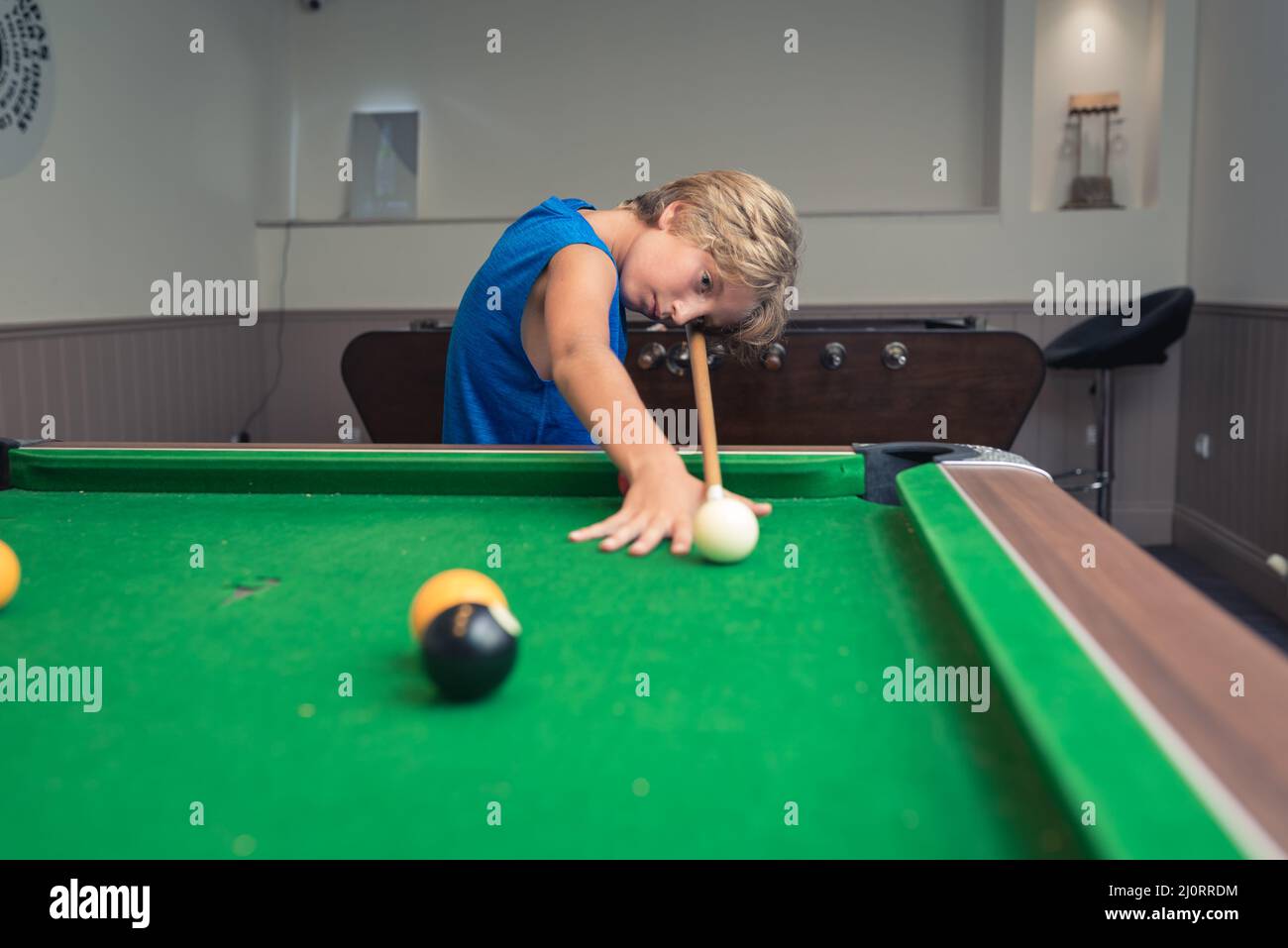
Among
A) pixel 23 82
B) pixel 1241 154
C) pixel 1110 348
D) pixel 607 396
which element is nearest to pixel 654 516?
pixel 607 396

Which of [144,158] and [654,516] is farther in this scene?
[144,158]

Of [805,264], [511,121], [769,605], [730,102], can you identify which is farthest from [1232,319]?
[769,605]

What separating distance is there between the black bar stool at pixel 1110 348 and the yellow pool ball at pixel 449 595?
361cm

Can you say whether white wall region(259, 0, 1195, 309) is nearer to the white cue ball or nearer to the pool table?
the pool table

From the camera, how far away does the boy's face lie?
1.79m

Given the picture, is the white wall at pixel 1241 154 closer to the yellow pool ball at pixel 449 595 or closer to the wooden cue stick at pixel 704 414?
the wooden cue stick at pixel 704 414

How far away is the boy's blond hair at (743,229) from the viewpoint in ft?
5.77

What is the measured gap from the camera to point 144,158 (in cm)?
413

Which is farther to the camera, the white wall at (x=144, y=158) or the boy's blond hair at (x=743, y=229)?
the white wall at (x=144, y=158)

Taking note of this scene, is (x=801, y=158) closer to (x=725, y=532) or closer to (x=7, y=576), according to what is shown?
(x=725, y=532)

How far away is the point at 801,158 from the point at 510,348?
349 centimetres

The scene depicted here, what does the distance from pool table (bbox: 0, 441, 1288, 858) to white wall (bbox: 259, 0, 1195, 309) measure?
357cm

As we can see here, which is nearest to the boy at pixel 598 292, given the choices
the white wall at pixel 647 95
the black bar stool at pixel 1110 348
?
the black bar stool at pixel 1110 348

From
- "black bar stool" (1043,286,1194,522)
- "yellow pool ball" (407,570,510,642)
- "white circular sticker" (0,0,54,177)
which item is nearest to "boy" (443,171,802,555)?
"yellow pool ball" (407,570,510,642)
